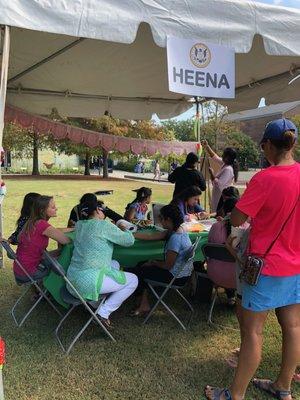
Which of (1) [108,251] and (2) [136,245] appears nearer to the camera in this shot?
(1) [108,251]

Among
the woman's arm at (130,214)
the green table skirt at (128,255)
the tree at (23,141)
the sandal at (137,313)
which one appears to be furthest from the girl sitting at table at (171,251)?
the tree at (23,141)

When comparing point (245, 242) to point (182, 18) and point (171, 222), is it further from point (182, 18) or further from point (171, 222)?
point (182, 18)

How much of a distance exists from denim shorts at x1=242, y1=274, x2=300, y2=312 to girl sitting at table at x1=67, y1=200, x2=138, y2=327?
1327mm

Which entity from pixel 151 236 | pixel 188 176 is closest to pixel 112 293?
pixel 151 236

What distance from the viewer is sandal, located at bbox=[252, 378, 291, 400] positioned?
2.68 meters

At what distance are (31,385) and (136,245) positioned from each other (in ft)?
4.84

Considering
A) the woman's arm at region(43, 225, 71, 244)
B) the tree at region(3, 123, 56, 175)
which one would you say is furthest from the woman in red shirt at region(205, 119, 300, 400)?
the tree at region(3, 123, 56, 175)

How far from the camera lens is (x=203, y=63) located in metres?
3.04

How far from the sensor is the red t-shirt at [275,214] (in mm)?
2219

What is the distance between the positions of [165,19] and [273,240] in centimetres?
167

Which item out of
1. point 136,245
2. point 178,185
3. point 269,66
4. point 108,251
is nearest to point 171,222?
point 136,245

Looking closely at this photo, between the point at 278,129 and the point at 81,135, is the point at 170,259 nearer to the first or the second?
the point at 81,135

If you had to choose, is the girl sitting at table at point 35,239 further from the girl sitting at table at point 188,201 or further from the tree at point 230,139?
the tree at point 230,139

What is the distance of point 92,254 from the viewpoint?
335 centimetres
